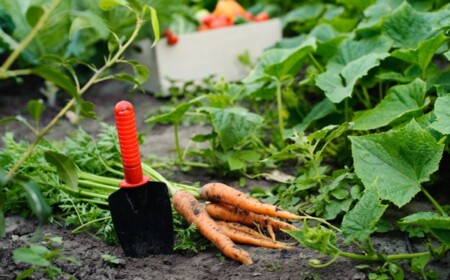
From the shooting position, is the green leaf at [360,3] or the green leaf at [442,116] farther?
the green leaf at [360,3]

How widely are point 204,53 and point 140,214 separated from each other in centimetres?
203

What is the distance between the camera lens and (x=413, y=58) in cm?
204

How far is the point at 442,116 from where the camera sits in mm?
1603

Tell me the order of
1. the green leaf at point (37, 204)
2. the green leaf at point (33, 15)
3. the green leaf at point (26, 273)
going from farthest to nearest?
the green leaf at point (26, 273) → the green leaf at point (33, 15) → the green leaf at point (37, 204)

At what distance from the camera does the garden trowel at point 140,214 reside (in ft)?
5.46

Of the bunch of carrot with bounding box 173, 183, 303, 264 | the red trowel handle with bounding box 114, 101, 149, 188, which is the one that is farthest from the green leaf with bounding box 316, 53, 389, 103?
the red trowel handle with bounding box 114, 101, 149, 188

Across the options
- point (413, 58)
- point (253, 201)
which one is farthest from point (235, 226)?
point (413, 58)

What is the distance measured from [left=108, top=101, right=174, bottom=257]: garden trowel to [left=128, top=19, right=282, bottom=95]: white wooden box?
5.93 ft

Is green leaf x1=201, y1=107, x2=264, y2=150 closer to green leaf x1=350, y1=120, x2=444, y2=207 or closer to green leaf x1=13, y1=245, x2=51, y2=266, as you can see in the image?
green leaf x1=350, y1=120, x2=444, y2=207

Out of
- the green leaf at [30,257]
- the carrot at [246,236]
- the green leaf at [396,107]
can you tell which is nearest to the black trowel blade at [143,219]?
the carrot at [246,236]

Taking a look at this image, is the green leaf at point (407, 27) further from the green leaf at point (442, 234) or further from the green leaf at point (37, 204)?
the green leaf at point (37, 204)

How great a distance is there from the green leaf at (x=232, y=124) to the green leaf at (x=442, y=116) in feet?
2.12

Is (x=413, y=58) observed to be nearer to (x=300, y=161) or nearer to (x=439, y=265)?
(x=300, y=161)

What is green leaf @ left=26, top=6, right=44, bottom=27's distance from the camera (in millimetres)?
1269
